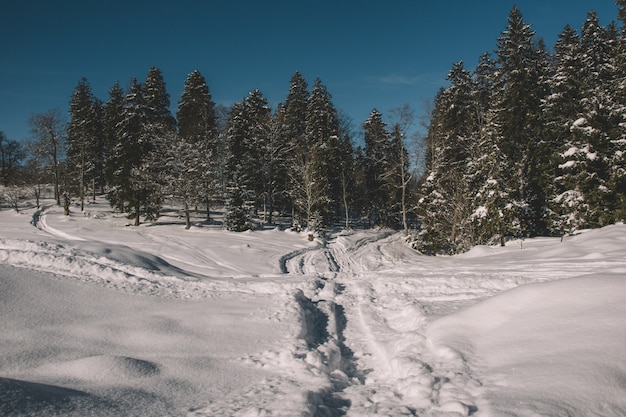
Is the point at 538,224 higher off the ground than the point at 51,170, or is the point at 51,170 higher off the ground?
the point at 51,170

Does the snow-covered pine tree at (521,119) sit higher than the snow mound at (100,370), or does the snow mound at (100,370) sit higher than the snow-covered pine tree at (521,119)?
the snow-covered pine tree at (521,119)

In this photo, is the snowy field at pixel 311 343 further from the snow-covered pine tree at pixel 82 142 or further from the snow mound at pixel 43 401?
the snow-covered pine tree at pixel 82 142

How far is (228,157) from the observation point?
34156mm

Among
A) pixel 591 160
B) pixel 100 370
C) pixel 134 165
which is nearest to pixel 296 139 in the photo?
pixel 134 165

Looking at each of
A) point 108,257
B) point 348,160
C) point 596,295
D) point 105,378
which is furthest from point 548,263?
point 348,160

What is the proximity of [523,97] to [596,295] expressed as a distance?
2168 centimetres

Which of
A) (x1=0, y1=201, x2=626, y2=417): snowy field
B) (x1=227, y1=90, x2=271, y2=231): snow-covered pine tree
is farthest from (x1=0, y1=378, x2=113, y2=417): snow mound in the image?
A: (x1=227, y1=90, x2=271, y2=231): snow-covered pine tree

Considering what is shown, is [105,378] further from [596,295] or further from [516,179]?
[516,179]

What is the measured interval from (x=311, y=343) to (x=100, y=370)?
12.8ft

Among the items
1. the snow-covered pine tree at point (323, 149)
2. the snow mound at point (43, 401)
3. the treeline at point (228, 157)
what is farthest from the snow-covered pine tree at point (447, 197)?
the snow mound at point (43, 401)

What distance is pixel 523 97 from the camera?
23.2 m

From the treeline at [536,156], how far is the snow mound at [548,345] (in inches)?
642

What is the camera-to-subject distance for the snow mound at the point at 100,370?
4.89 metres

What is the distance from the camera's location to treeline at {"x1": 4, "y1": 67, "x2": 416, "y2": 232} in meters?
30.9
